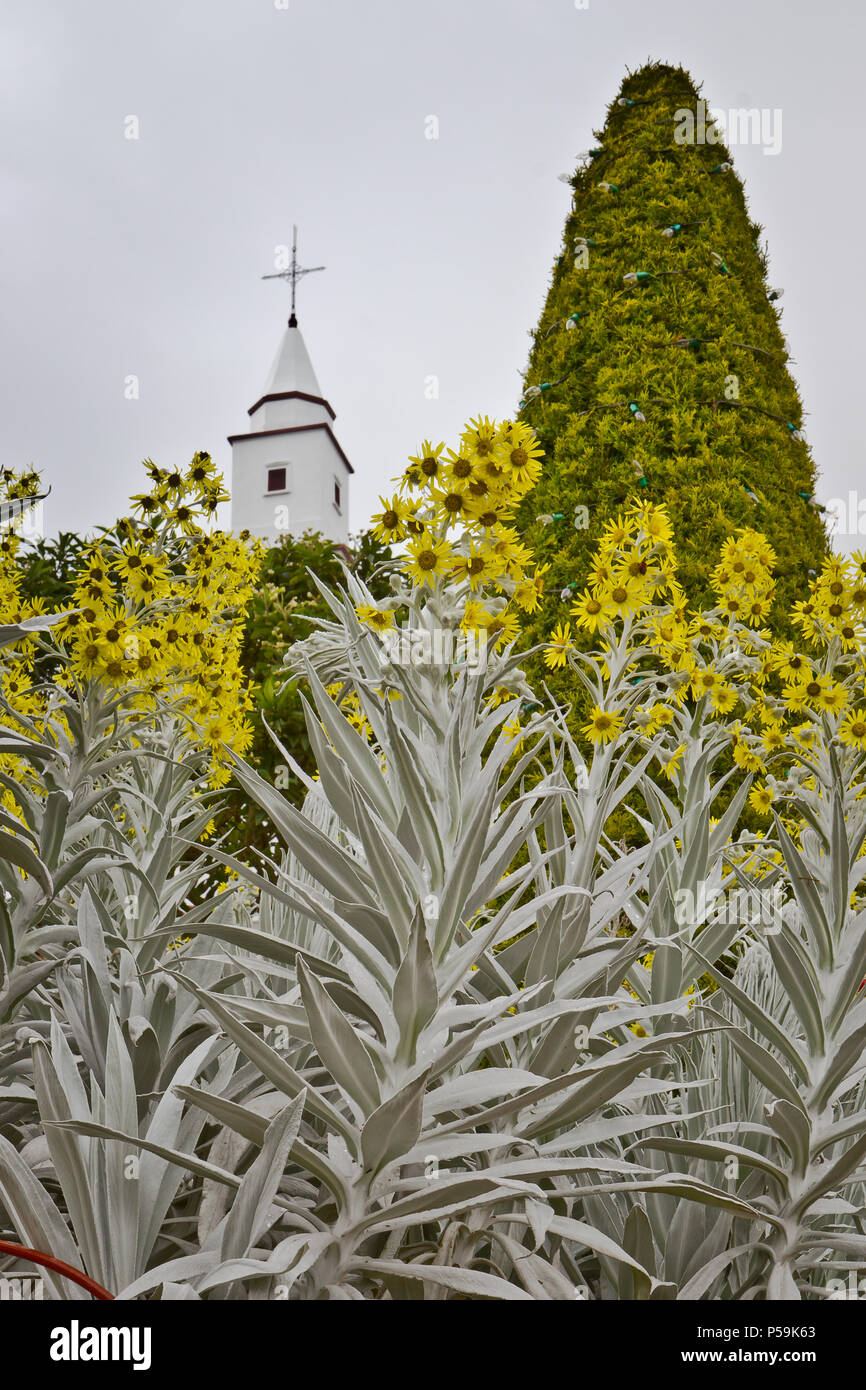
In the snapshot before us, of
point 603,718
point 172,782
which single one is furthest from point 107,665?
point 603,718

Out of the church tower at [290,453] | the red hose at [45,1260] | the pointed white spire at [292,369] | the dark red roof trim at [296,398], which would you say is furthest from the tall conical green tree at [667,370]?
the pointed white spire at [292,369]

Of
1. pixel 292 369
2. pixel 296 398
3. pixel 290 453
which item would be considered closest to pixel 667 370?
pixel 290 453

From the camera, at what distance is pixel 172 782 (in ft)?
6.34

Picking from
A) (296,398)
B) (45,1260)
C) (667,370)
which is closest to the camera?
(45,1260)

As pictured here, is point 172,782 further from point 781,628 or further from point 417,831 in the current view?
point 781,628

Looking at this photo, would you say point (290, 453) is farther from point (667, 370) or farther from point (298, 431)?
point (667, 370)

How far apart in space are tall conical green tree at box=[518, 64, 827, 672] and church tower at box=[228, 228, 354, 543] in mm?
16832

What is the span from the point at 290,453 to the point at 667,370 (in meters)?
19.1

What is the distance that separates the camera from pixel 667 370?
4.64 m

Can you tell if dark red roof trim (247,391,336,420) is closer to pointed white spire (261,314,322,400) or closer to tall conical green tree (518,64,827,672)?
pointed white spire (261,314,322,400)

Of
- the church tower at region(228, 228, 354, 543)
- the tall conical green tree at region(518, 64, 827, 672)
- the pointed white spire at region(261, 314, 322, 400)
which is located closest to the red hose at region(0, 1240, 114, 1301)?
the tall conical green tree at region(518, 64, 827, 672)

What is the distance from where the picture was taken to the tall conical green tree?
434 cm

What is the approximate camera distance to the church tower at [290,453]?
72.9 ft
